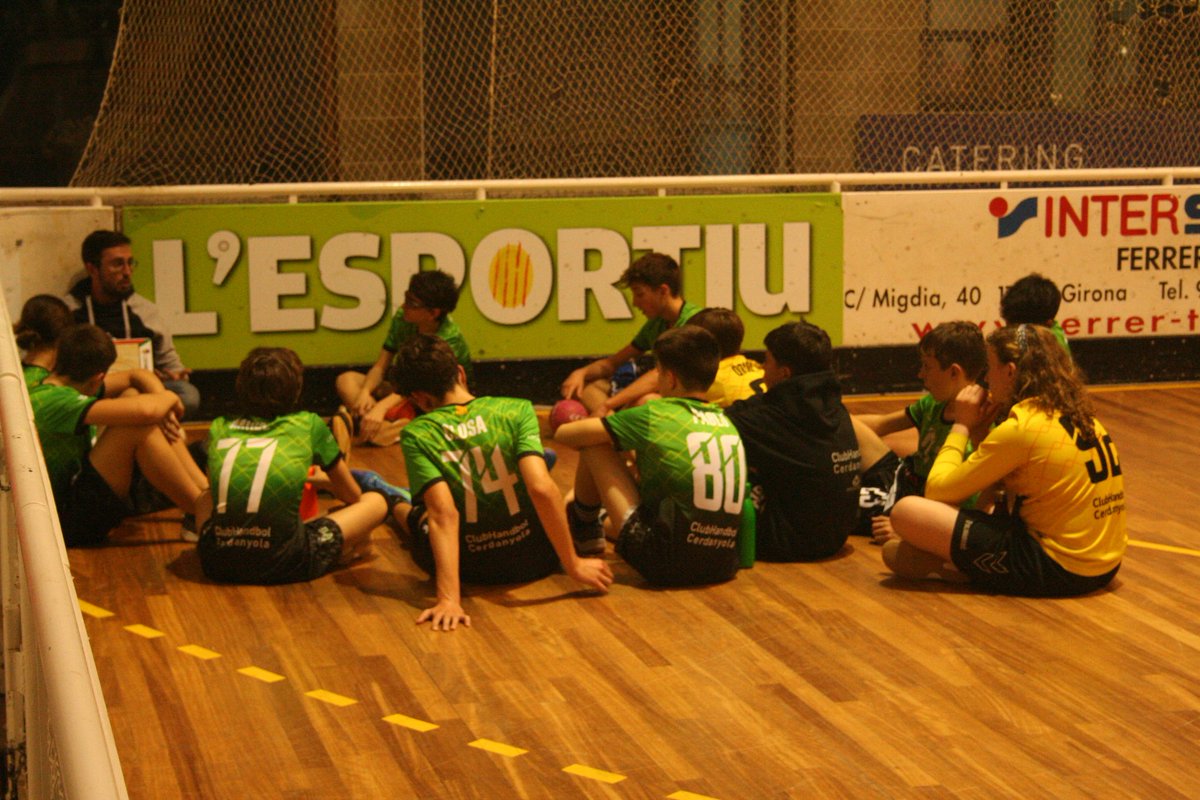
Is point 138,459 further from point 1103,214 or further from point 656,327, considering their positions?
point 1103,214

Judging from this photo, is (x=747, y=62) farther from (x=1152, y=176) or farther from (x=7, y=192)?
(x=7, y=192)

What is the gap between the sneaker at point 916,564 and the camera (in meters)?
6.19

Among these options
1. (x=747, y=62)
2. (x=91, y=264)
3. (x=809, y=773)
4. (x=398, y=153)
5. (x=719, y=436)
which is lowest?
(x=809, y=773)

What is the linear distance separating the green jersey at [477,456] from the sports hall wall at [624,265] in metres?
3.77

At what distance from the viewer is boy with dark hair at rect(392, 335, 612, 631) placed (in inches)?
226

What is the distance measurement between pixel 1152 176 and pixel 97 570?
294 inches

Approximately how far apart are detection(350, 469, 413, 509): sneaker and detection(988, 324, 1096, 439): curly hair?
8.78 ft

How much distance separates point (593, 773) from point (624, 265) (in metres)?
5.78

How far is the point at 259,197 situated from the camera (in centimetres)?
962

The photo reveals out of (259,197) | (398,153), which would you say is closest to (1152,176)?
(398,153)

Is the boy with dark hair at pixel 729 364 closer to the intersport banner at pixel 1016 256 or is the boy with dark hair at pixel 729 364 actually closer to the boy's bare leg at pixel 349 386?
the boy's bare leg at pixel 349 386

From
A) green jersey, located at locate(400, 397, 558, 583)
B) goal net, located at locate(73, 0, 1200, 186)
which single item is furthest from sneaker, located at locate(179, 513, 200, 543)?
goal net, located at locate(73, 0, 1200, 186)

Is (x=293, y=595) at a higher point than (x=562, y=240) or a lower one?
lower

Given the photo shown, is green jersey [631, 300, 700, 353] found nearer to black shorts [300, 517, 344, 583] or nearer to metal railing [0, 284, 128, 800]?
black shorts [300, 517, 344, 583]
